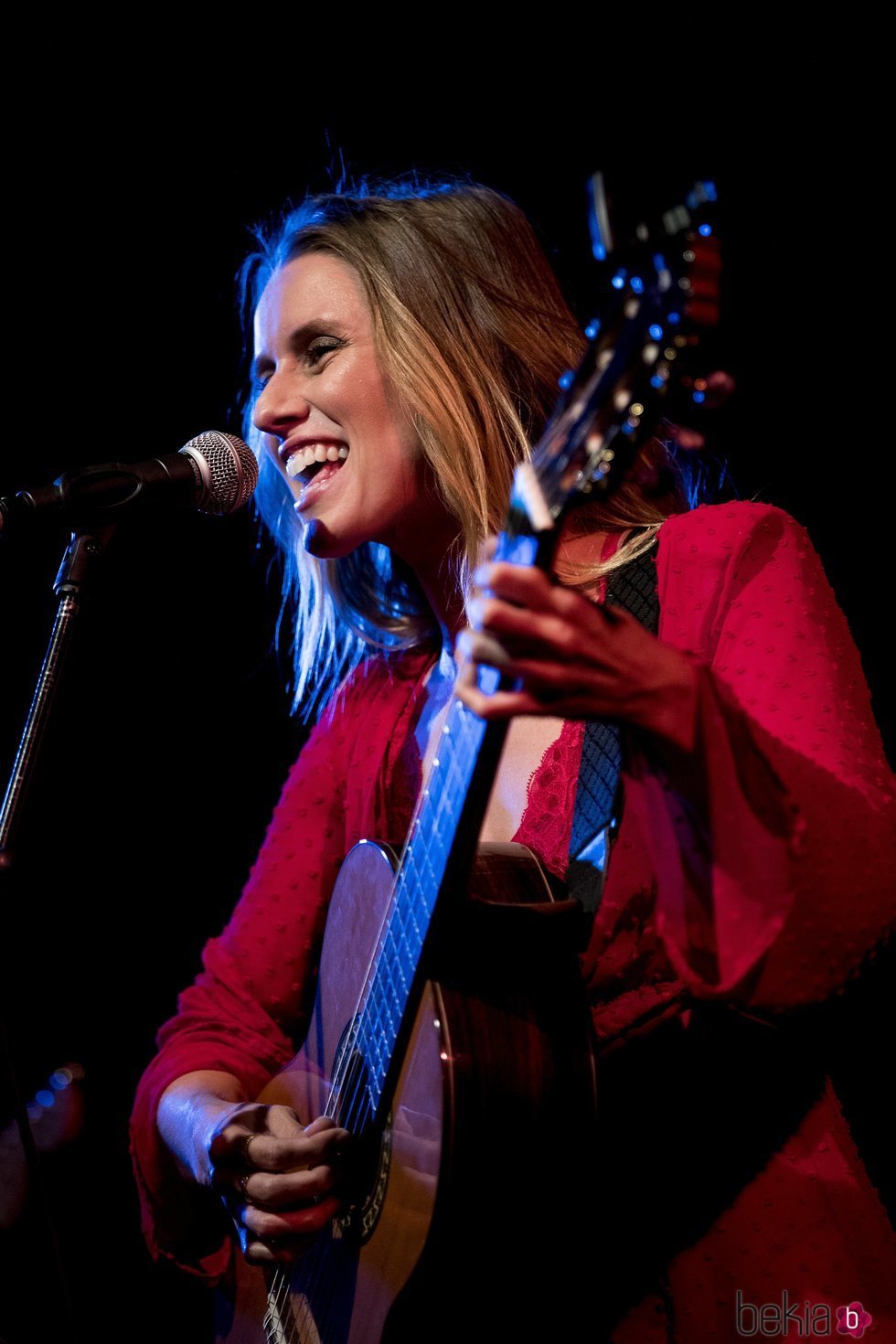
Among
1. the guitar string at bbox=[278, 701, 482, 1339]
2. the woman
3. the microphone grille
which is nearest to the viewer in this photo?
the woman

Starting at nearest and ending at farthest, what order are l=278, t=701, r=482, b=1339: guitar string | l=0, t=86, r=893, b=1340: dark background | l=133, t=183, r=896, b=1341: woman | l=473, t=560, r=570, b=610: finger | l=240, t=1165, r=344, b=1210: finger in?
l=473, t=560, r=570, b=610: finger < l=133, t=183, r=896, b=1341: woman < l=278, t=701, r=482, b=1339: guitar string < l=240, t=1165, r=344, b=1210: finger < l=0, t=86, r=893, b=1340: dark background

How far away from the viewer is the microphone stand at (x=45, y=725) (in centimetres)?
137

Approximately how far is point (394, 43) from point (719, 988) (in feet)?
8.49

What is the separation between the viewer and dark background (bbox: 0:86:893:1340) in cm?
275

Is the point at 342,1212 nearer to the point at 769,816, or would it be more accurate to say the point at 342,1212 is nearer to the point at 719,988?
the point at 719,988

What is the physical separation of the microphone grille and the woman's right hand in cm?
97

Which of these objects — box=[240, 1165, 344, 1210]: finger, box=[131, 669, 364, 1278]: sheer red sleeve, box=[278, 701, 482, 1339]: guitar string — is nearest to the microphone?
box=[278, 701, 482, 1339]: guitar string

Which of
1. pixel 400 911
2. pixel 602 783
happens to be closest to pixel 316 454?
pixel 602 783

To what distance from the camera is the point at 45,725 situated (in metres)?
1.46

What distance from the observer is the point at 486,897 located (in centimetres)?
134

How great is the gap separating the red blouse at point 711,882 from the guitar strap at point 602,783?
0.09ft

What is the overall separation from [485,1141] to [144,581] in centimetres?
230

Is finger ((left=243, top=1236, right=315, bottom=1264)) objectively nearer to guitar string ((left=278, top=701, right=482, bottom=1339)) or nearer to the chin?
guitar string ((left=278, top=701, right=482, bottom=1339))

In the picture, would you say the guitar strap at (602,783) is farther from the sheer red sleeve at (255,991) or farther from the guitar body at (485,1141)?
the sheer red sleeve at (255,991)
